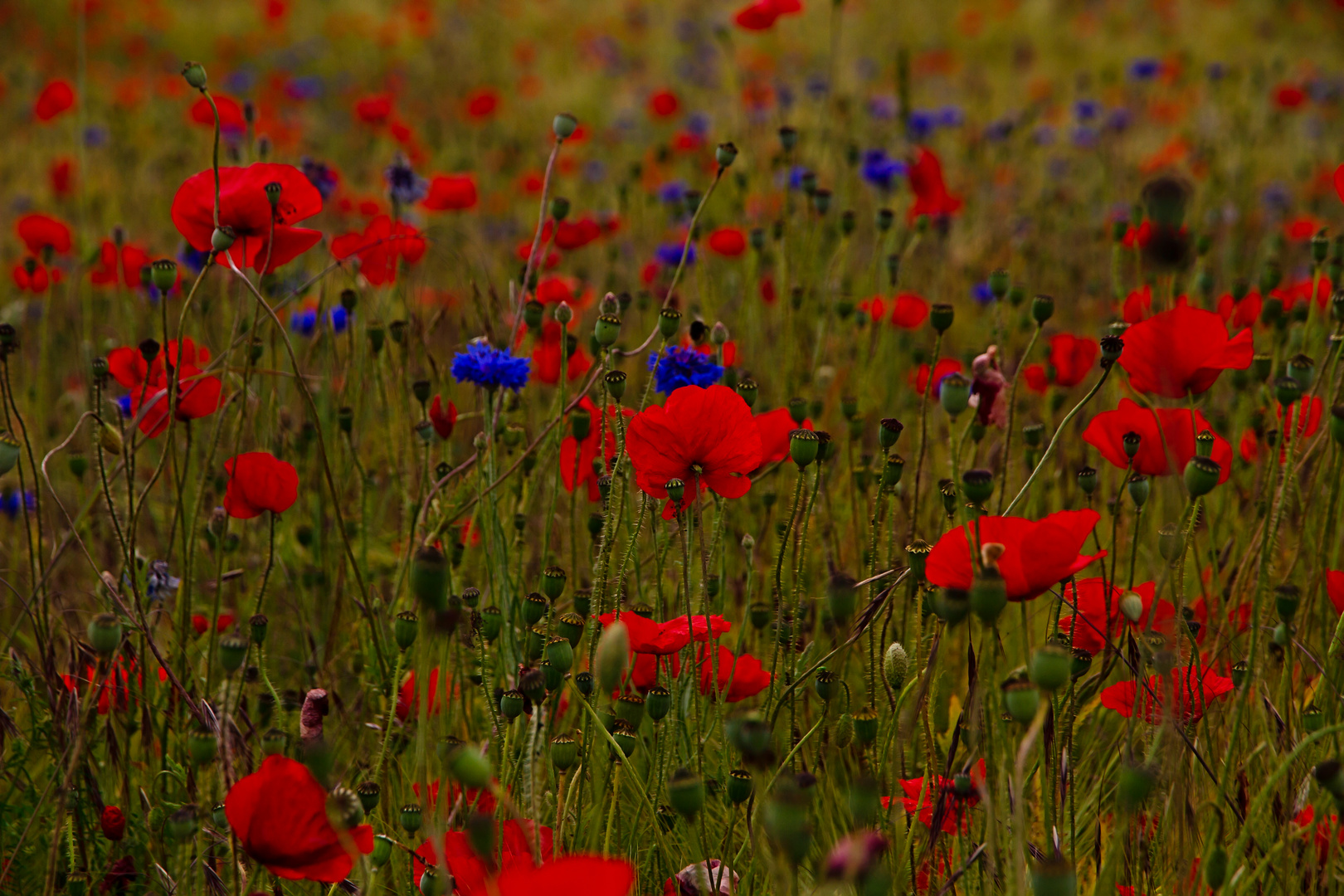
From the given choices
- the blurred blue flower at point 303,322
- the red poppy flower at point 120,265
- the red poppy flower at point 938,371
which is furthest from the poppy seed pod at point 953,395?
the red poppy flower at point 120,265

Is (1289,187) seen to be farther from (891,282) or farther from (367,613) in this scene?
(367,613)

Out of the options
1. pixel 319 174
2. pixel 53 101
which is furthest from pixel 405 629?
pixel 53 101

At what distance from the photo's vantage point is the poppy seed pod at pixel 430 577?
90 cm

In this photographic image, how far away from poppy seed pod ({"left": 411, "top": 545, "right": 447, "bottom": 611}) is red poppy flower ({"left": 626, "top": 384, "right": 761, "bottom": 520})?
0.35 metres

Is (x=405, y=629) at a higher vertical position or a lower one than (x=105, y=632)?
lower

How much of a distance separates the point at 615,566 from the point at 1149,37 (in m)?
7.22

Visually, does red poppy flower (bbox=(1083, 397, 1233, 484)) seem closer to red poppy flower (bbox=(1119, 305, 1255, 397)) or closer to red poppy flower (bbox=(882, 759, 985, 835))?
red poppy flower (bbox=(1119, 305, 1255, 397))

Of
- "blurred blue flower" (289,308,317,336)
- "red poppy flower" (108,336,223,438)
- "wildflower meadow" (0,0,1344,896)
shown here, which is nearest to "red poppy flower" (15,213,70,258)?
"wildflower meadow" (0,0,1344,896)

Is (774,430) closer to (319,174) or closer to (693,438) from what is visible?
(693,438)

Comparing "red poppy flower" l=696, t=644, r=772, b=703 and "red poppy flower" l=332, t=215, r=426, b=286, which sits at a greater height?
"red poppy flower" l=332, t=215, r=426, b=286

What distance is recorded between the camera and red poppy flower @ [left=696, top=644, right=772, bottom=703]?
1.35 meters

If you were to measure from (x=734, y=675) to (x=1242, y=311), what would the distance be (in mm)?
1190

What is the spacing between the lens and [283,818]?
0.98 metres

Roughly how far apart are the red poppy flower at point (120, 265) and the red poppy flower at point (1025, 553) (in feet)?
6.41
